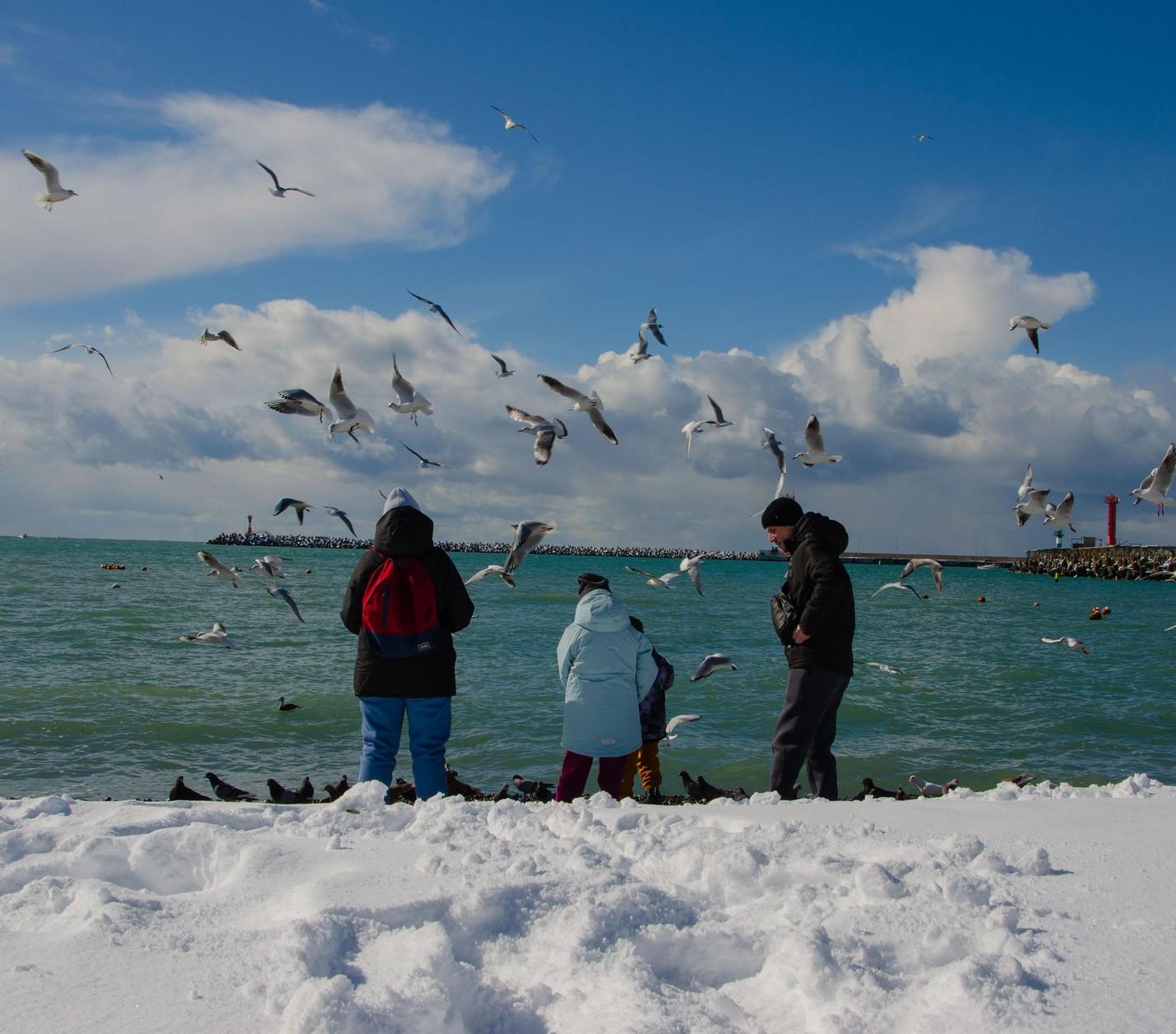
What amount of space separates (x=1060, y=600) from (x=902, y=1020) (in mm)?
58062

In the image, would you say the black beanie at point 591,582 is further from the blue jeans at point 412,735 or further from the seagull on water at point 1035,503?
the seagull on water at point 1035,503

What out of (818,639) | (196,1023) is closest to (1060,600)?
(818,639)

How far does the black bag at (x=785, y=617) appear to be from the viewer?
582 cm

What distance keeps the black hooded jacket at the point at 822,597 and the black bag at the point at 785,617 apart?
0.13ft

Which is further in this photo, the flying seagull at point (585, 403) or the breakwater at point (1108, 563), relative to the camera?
the breakwater at point (1108, 563)

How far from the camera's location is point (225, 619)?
91.7 ft

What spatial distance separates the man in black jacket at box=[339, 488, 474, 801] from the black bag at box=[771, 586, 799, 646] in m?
2.00

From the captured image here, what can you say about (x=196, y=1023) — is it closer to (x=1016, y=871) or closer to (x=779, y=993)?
(x=779, y=993)

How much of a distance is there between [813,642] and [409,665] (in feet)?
8.12

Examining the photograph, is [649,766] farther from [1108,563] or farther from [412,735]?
[1108,563]

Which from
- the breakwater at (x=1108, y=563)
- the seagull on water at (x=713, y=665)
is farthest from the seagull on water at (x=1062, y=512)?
the breakwater at (x=1108, y=563)

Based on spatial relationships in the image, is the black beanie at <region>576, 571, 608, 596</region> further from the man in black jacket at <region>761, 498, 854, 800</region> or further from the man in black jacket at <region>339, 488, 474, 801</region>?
the man in black jacket at <region>761, 498, 854, 800</region>

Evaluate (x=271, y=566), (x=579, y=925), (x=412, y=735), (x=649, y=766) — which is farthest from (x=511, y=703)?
(x=579, y=925)

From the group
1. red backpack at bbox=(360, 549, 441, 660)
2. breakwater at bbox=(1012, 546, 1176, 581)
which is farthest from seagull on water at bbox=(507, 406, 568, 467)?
breakwater at bbox=(1012, 546, 1176, 581)
